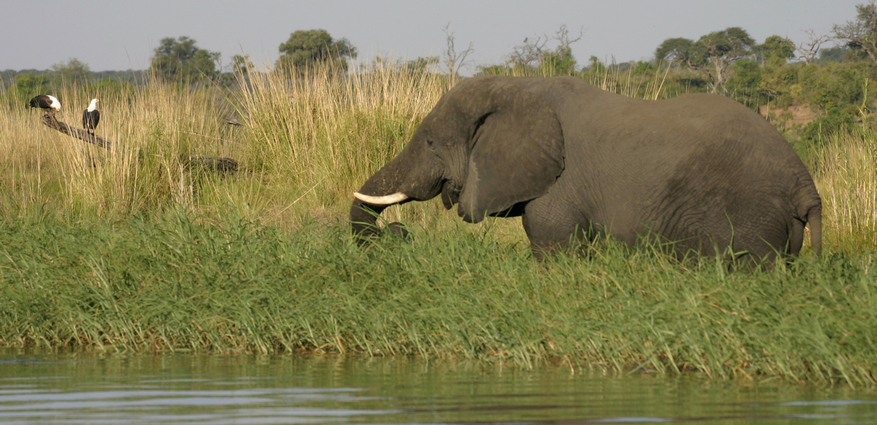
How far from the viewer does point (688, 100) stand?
5.33 meters

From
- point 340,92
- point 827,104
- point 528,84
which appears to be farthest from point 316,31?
point 528,84

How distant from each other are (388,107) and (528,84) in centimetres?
434

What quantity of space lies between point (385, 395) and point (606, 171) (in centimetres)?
224

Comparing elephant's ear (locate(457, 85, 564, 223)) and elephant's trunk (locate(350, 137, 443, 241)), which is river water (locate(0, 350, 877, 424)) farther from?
elephant's trunk (locate(350, 137, 443, 241))

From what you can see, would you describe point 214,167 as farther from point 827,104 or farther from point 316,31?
point 316,31

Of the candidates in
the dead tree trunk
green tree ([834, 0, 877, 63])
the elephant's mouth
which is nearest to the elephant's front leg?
the elephant's mouth

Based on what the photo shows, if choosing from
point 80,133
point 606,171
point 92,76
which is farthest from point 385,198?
point 92,76

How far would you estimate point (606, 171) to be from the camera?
534 cm

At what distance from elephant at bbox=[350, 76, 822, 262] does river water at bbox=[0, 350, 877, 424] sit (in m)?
1.28

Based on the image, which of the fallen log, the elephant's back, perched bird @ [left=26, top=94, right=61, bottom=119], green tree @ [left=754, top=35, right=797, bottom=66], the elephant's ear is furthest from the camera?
green tree @ [left=754, top=35, right=797, bottom=66]

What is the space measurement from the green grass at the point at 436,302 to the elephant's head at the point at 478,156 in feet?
0.95

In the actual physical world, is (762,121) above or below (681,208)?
above

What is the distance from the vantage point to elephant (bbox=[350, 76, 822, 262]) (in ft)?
16.4

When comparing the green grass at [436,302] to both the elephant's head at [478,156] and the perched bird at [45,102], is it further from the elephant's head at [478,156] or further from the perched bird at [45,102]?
the perched bird at [45,102]
